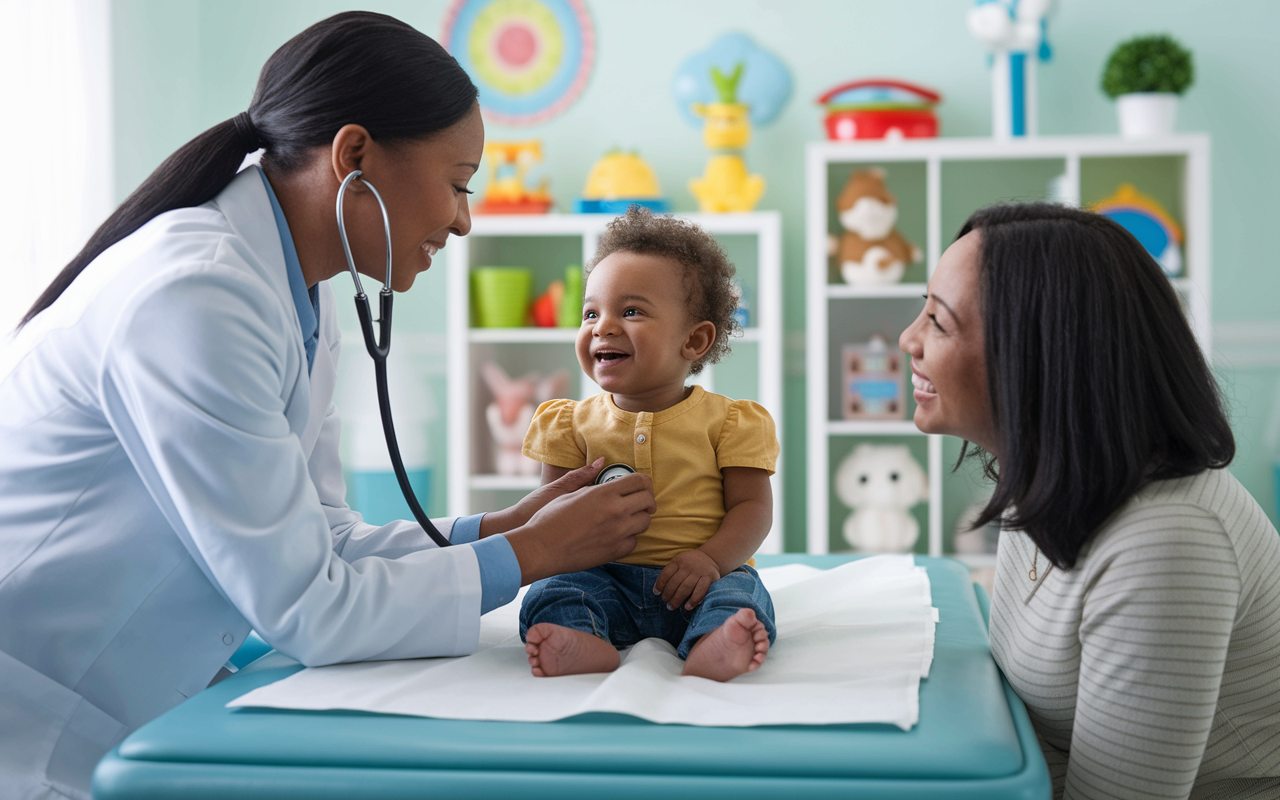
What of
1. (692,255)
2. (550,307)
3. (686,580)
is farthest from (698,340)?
(550,307)

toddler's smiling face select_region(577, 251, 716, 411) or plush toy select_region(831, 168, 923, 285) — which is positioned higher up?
plush toy select_region(831, 168, 923, 285)

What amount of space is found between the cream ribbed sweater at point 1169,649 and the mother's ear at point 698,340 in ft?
1.91

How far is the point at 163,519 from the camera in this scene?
0.97 m

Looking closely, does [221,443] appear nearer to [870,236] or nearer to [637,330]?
[637,330]

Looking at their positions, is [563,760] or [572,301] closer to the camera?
[563,760]

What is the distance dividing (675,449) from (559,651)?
39 centimetres

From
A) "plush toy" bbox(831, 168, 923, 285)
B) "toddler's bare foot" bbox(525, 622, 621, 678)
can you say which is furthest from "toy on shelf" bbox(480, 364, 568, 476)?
"toddler's bare foot" bbox(525, 622, 621, 678)

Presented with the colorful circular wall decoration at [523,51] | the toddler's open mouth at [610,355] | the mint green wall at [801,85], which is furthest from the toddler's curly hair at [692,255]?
the colorful circular wall decoration at [523,51]

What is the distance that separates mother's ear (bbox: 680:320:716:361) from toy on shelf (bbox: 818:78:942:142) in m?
1.97

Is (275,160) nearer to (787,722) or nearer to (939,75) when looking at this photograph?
(787,722)

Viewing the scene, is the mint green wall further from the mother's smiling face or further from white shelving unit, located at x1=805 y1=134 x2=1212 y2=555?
the mother's smiling face

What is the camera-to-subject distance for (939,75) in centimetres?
337

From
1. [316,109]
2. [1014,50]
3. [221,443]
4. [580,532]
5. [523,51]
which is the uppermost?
[523,51]

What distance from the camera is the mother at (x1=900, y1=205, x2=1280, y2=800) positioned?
0.80 meters
